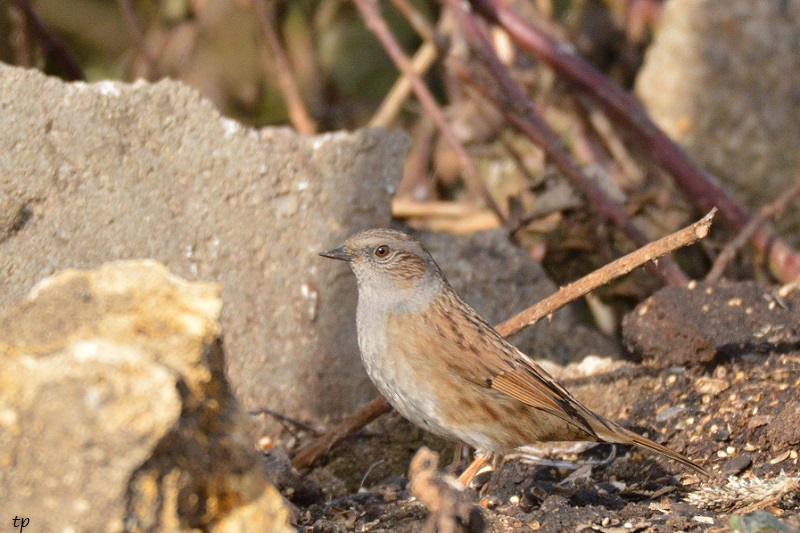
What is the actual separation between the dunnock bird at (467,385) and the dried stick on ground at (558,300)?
0.60 feet

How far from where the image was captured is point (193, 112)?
455 centimetres

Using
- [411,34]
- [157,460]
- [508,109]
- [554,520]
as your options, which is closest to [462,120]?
[411,34]

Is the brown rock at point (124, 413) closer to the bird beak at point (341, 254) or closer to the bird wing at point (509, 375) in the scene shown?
the bird wing at point (509, 375)

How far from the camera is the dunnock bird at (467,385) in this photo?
154 inches

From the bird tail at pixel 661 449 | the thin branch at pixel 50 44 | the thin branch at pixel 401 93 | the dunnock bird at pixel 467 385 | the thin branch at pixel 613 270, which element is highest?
the thin branch at pixel 50 44

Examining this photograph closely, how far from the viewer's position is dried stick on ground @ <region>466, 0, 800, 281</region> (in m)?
5.80

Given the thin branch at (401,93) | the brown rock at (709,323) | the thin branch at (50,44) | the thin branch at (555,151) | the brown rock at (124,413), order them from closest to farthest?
the brown rock at (124,413) → the brown rock at (709,323) → the thin branch at (555,151) → the thin branch at (50,44) → the thin branch at (401,93)

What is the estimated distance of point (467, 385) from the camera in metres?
4.00

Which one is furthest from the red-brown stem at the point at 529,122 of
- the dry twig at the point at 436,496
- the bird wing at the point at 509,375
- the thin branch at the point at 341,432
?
the dry twig at the point at 436,496

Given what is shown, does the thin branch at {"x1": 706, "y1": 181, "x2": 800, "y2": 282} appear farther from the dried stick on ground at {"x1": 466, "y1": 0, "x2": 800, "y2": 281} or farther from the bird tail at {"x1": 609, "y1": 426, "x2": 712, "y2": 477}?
the bird tail at {"x1": 609, "y1": 426, "x2": 712, "y2": 477}

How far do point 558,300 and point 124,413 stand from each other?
2171mm

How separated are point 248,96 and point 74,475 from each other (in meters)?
6.16

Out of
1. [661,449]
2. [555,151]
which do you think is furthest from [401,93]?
[661,449]

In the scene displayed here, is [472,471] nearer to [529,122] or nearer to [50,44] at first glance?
[529,122]
